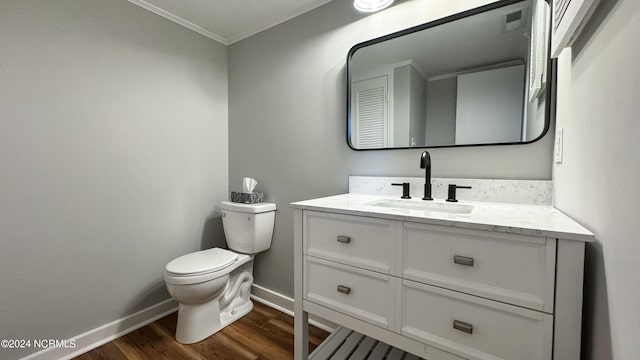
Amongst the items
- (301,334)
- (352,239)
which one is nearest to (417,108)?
(352,239)

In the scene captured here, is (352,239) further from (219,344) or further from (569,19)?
(219,344)

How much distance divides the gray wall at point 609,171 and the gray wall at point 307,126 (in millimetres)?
479

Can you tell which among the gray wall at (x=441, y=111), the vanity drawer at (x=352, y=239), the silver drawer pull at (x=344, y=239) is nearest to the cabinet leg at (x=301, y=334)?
the vanity drawer at (x=352, y=239)

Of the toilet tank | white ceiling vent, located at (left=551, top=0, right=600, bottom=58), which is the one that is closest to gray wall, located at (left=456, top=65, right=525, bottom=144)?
white ceiling vent, located at (left=551, top=0, right=600, bottom=58)

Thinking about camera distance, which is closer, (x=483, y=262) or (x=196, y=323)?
(x=483, y=262)

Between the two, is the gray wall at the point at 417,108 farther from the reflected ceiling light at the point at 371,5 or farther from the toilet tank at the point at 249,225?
the toilet tank at the point at 249,225

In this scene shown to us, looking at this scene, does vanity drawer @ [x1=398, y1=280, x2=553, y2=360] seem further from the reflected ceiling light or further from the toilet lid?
the reflected ceiling light

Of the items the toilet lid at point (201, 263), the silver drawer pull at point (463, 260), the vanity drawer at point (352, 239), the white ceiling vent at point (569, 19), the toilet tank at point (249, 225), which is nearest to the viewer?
the white ceiling vent at point (569, 19)

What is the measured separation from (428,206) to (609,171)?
0.71 m

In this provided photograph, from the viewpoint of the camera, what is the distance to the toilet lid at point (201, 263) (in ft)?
4.96

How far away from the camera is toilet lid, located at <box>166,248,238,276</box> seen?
1511mm

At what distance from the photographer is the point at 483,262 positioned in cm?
78

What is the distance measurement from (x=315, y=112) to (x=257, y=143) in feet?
1.94

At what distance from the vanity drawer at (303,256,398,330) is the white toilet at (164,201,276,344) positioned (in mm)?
724
